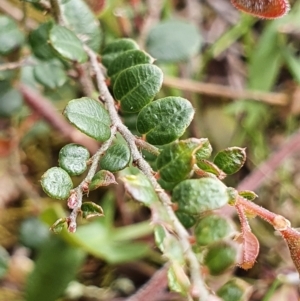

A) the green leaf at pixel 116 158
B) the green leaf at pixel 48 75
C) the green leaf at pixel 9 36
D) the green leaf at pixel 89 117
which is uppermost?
the green leaf at pixel 89 117

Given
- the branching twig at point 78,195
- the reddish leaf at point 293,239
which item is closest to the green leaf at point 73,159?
the branching twig at point 78,195

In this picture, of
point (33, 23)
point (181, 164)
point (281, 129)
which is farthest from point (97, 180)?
point (281, 129)

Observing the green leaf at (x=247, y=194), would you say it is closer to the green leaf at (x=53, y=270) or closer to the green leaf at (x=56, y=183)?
the green leaf at (x=56, y=183)

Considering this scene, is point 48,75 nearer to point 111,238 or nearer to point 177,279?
point 111,238

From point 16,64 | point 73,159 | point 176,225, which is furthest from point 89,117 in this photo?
point 16,64

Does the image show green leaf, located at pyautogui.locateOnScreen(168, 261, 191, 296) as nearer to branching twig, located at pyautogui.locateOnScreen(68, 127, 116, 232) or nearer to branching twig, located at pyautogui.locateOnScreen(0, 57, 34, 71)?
branching twig, located at pyautogui.locateOnScreen(68, 127, 116, 232)

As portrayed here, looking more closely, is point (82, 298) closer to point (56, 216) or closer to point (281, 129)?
point (56, 216)

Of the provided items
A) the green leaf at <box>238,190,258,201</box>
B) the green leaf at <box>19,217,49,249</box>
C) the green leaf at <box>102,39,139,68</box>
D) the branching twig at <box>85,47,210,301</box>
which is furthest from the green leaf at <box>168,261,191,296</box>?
the green leaf at <box>19,217,49,249</box>
